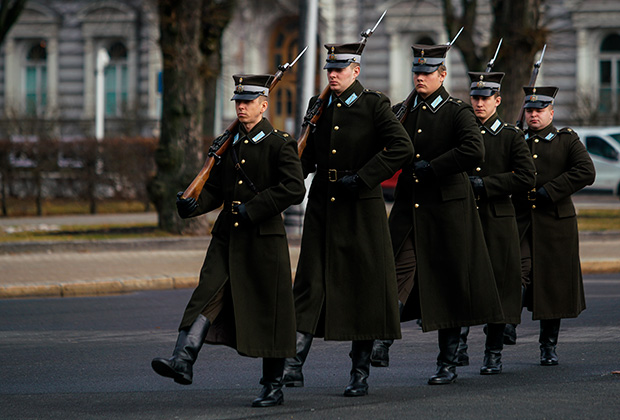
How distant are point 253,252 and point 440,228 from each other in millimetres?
1500

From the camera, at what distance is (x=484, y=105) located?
849cm

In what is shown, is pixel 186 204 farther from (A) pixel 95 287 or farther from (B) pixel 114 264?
(B) pixel 114 264

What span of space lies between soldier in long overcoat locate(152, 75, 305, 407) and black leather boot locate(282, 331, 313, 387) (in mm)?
399

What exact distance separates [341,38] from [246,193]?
27341 mm

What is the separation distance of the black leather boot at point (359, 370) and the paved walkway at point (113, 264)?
649 centimetres

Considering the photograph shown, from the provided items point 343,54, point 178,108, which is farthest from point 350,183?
point 178,108

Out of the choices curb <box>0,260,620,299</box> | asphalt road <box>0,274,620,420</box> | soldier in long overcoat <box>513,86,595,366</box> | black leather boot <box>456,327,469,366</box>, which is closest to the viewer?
asphalt road <box>0,274,620,420</box>

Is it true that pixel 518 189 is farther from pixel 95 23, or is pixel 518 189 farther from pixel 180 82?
pixel 95 23

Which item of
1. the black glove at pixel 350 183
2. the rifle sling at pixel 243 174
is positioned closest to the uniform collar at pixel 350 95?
the black glove at pixel 350 183

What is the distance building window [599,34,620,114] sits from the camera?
32.8m

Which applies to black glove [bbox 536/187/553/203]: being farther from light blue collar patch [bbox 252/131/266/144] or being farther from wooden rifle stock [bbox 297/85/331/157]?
light blue collar patch [bbox 252/131/266/144]

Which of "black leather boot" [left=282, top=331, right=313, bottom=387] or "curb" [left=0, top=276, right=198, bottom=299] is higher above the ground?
"black leather boot" [left=282, top=331, right=313, bottom=387]

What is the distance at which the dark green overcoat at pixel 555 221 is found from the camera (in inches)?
344

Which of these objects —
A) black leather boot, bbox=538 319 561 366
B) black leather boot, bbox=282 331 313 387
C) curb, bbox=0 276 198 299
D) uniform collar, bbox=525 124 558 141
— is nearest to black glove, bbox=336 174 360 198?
black leather boot, bbox=282 331 313 387
